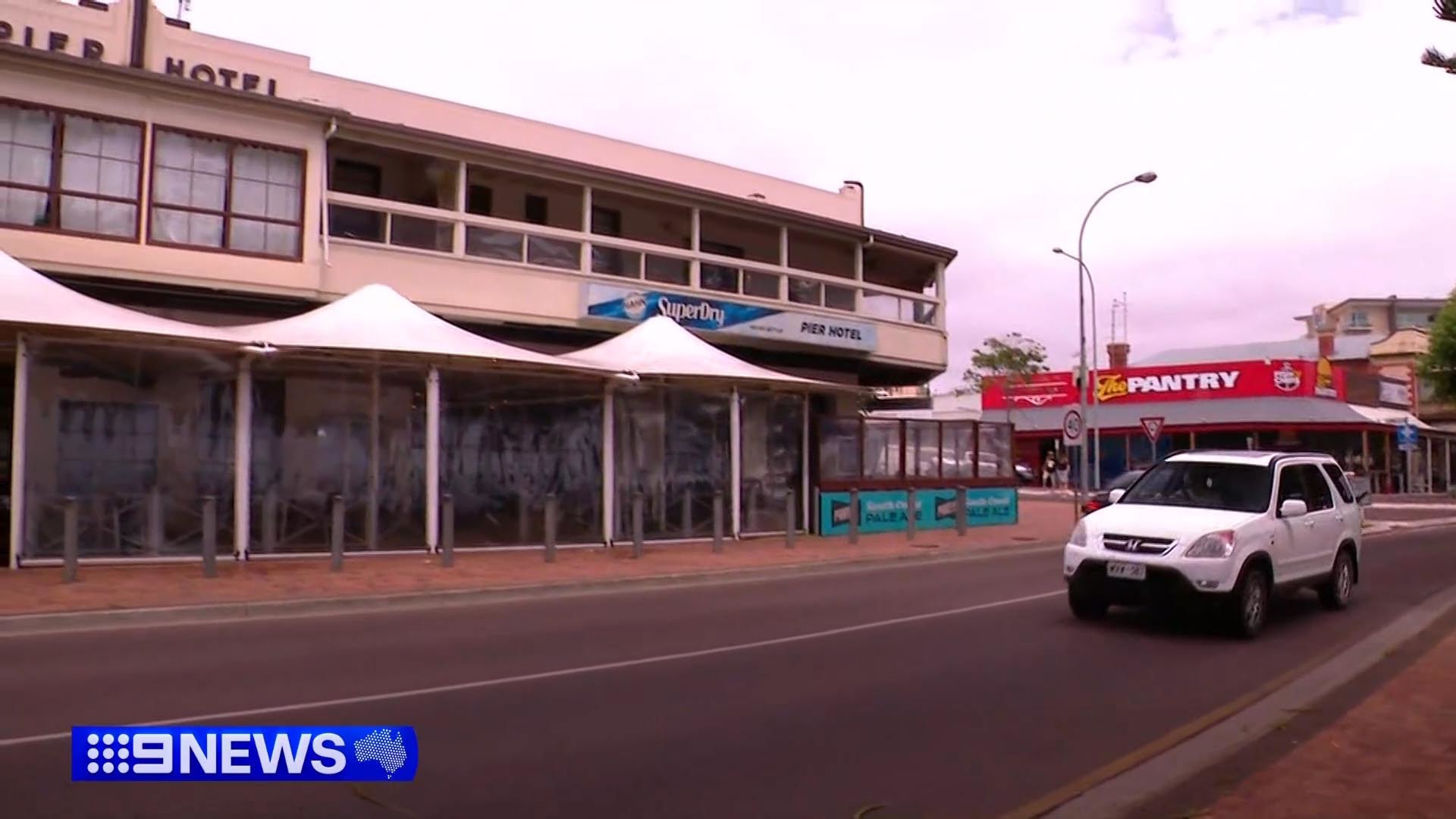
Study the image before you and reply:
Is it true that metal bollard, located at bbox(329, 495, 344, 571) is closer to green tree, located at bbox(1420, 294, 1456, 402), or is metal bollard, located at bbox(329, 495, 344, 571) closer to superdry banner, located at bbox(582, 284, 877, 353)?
superdry banner, located at bbox(582, 284, 877, 353)

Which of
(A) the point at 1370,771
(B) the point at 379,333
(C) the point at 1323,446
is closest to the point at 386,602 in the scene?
(B) the point at 379,333

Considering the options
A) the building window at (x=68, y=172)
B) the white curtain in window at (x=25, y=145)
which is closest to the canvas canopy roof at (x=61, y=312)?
the building window at (x=68, y=172)

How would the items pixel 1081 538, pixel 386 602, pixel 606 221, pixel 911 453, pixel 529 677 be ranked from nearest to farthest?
1. pixel 529 677
2. pixel 1081 538
3. pixel 386 602
4. pixel 606 221
5. pixel 911 453

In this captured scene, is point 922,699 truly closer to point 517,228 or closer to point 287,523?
point 287,523

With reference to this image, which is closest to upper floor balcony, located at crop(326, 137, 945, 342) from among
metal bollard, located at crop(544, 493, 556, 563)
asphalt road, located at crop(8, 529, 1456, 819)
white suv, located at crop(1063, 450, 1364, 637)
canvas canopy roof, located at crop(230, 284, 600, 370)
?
canvas canopy roof, located at crop(230, 284, 600, 370)

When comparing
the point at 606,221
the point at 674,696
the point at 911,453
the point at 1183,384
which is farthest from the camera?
the point at 1183,384

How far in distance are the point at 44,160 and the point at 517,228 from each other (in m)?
7.50

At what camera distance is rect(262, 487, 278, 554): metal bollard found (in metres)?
16.9

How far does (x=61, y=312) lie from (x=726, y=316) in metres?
12.6

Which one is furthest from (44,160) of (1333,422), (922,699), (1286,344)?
(1286,344)

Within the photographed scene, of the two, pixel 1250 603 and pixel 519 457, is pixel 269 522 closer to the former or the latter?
pixel 519 457

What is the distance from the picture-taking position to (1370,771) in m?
6.08

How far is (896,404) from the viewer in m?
40.0

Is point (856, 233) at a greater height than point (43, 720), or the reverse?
point (856, 233)
